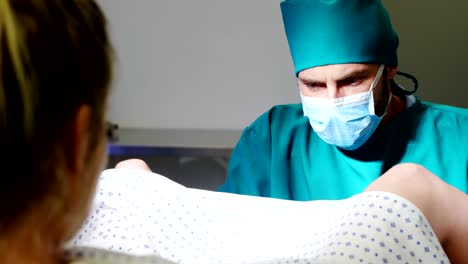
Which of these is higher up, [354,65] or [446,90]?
[354,65]

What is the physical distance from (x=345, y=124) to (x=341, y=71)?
4.8 inches

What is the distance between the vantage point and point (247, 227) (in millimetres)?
963

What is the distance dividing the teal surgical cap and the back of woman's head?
880 millimetres

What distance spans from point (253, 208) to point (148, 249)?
0.74 ft

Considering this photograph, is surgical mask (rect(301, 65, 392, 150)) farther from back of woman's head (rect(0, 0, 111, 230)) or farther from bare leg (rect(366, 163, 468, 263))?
back of woman's head (rect(0, 0, 111, 230))

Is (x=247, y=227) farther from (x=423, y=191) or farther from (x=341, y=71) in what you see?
(x=341, y=71)

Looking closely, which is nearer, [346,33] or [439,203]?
[439,203]

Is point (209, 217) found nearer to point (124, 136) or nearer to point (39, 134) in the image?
point (39, 134)

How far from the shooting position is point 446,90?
2070mm

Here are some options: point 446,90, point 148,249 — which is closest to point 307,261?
point 148,249

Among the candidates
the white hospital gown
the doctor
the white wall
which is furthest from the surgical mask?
the white wall

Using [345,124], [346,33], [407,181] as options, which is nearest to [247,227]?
[407,181]

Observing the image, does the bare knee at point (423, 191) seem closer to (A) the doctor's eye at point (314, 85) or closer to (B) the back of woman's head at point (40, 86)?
(A) the doctor's eye at point (314, 85)

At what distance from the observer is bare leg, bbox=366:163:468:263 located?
0.82 m
